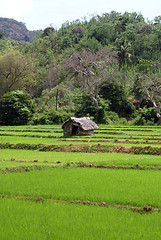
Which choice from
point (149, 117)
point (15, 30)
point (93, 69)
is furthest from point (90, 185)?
point (15, 30)

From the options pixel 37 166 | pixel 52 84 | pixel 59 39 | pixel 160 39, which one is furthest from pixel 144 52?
pixel 37 166

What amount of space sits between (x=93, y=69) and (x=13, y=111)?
1238 cm

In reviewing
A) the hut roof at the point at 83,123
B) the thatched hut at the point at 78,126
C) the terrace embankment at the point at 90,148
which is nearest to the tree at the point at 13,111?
→ the thatched hut at the point at 78,126

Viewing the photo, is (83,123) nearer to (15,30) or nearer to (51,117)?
(51,117)

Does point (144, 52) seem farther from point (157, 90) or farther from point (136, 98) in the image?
point (157, 90)

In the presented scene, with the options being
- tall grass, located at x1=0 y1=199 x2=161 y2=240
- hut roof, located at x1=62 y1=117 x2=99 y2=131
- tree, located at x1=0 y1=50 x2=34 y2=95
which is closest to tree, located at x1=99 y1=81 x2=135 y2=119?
tree, located at x1=0 y1=50 x2=34 y2=95

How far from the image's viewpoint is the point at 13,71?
1693 inches

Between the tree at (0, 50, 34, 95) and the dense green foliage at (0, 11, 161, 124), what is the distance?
15 centimetres

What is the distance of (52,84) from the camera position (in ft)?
177

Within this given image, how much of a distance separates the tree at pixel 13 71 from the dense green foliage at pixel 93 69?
149 mm

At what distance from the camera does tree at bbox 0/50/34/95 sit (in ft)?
138

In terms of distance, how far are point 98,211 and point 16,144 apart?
1284 cm

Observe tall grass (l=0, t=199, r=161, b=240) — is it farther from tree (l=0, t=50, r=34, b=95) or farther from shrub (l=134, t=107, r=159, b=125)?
tree (l=0, t=50, r=34, b=95)

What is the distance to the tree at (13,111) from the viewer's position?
35469mm
